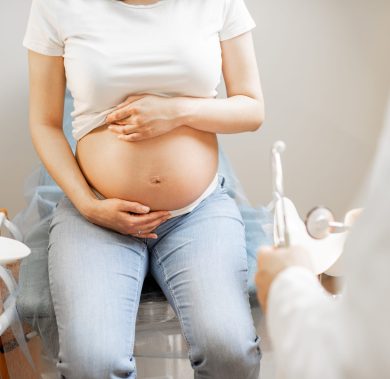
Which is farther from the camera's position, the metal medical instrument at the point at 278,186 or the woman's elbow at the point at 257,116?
the woman's elbow at the point at 257,116

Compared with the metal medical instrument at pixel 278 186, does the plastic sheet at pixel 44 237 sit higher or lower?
lower

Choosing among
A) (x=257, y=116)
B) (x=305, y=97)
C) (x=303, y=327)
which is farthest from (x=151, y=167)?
(x=305, y=97)

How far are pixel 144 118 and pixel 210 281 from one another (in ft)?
1.19

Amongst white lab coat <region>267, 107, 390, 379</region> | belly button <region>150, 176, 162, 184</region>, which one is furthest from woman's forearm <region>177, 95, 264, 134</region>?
white lab coat <region>267, 107, 390, 379</region>

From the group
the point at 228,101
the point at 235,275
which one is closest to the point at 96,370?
the point at 235,275

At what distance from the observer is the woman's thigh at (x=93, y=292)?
1.20 m

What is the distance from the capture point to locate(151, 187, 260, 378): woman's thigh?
124cm

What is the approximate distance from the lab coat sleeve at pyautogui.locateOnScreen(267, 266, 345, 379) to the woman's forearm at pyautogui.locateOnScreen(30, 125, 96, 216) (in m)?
0.67

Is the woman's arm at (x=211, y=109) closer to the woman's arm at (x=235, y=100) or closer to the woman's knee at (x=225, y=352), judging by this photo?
the woman's arm at (x=235, y=100)

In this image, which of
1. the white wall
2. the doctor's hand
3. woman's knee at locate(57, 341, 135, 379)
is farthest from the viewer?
the white wall

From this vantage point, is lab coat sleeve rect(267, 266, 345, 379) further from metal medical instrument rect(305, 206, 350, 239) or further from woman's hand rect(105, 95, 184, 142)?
woman's hand rect(105, 95, 184, 142)

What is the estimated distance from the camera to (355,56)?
2.10 m

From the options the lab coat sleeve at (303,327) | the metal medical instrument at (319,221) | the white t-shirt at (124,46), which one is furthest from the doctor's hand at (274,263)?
the white t-shirt at (124,46)

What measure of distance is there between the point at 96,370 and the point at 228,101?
2.13 feet
